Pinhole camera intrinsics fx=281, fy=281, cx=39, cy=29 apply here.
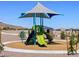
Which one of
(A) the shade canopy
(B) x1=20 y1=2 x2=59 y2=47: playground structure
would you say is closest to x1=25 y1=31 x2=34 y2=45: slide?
(B) x1=20 y1=2 x2=59 y2=47: playground structure

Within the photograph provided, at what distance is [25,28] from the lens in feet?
55.3

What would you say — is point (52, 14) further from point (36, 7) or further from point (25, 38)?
point (25, 38)

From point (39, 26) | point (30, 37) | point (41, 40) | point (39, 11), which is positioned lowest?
point (41, 40)

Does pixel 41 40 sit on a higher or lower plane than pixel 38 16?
lower

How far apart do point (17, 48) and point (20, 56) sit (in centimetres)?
282

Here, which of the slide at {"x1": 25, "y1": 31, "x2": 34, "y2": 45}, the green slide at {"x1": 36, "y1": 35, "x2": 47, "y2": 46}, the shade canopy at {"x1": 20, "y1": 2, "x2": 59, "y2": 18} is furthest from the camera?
the slide at {"x1": 25, "y1": 31, "x2": 34, "y2": 45}

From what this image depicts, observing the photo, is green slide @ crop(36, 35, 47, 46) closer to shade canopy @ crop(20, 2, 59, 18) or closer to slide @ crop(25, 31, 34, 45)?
slide @ crop(25, 31, 34, 45)

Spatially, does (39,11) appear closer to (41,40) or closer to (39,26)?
(39,26)

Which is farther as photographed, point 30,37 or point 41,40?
point 30,37

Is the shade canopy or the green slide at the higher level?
the shade canopy

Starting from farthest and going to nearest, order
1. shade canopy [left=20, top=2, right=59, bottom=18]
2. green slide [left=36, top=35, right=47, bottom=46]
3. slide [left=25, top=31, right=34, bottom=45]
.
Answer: slide [left=25, top=31, right=34, bottom=45]
green slide [left=36, top=35, right=47, bottom=46]
shade canopy [left=20, top=2, right=59, bottom=18]

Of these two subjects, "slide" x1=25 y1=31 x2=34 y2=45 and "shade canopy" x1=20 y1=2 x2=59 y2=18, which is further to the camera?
"slide" x1=25 y1=31 x2=34 y2=45

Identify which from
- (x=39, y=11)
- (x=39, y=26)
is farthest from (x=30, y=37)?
(x=39, y=11)

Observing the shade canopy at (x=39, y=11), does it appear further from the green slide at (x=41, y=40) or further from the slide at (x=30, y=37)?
the green slide at (x=41, y=40)
